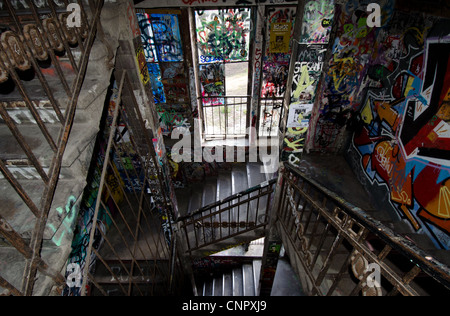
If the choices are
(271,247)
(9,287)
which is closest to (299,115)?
(271,247)

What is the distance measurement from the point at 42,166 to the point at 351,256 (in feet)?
8.95

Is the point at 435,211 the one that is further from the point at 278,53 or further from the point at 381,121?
the point at 278,53

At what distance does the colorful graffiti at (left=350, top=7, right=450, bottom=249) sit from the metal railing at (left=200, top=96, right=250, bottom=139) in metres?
3.20

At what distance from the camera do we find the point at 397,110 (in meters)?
4.68

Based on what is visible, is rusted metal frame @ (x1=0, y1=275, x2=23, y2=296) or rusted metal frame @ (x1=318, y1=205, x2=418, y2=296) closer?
rusted metal frame @ (x1=0, y1=275, x2=23, y2=296)

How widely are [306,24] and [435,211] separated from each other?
12.0 ft

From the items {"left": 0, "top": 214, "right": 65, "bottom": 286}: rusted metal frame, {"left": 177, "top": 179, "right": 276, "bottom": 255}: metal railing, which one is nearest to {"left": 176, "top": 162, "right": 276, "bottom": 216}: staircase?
{"left": 177, "top": 179, "right": 276, "bottom": 255}: metal railing

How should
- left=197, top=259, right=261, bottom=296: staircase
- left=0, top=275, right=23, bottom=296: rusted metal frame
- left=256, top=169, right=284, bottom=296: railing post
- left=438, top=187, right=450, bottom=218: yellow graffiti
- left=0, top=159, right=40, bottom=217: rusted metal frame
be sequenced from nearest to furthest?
left=0, top=275, right=23, bottom=296: rusted metal frame
left=0, top=159, right=40, bottom=217: rusted metal frame
left=438, top=187, right=450, bottom=218: yellow graffiti
left=256, top=169, right=284, bottom=296: railing post
left=197, top=259, right=261, bottom=296: staircase

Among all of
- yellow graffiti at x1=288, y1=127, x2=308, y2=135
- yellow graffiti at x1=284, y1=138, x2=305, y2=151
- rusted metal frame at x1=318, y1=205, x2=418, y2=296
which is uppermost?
yellow graffiti at x1=288, y1=127, x2=308, y2=135

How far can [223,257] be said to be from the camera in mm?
7270

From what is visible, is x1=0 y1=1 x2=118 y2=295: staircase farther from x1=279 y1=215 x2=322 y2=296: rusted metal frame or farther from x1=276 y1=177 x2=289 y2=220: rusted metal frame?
x1=276 y1=177 x2=289 y2=220: rusted metal frame

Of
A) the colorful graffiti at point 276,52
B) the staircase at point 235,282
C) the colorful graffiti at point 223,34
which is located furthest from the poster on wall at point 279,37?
the staircase at point 235,282

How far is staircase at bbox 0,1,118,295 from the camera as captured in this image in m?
1.43
